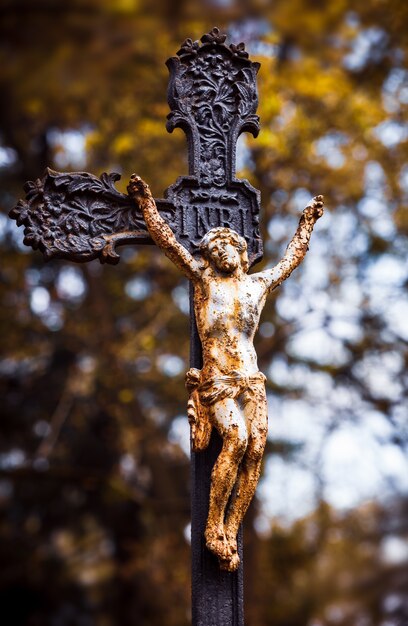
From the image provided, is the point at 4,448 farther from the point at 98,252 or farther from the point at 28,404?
the point at 98,252

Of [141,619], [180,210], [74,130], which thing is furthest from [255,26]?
[141,619]

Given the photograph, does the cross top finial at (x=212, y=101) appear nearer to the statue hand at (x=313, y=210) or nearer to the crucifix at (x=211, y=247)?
the crucifix at (x=211, y=247)

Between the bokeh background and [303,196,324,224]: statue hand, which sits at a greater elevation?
the bokeh background

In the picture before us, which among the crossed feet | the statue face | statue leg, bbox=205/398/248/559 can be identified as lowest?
the crossed feet

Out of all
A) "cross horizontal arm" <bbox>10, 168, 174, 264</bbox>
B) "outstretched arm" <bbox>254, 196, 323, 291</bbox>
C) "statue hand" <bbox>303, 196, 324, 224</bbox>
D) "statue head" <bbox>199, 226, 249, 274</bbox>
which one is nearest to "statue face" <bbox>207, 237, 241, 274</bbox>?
"statue head" <bbox>199, 226, 249, 274</bbox>

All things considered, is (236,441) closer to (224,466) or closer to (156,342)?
(224,466)

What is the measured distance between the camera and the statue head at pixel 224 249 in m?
3.81

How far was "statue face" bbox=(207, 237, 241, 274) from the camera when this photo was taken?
381 centimetres

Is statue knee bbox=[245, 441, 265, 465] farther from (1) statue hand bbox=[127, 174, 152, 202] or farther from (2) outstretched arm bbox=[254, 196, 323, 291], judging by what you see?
(1) statue hand bbox=[127, 174, 152, 202]

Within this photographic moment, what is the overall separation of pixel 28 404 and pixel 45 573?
7.98ft

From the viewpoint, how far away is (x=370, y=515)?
15.2 m

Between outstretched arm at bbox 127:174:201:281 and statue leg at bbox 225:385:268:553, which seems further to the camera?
outstretched arm at bbox 127:174:201:281

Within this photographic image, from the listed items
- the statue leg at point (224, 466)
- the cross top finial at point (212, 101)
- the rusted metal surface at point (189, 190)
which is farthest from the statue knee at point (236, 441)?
the cross top finial at point (212, 101)

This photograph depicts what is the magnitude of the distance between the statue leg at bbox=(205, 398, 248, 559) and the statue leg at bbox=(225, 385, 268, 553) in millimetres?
43
